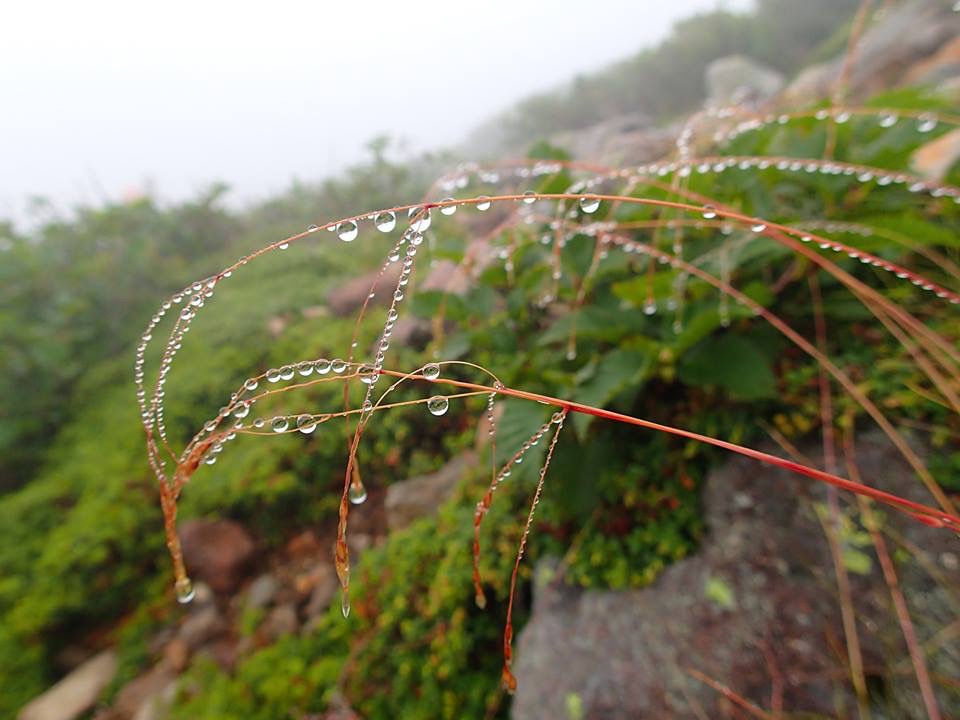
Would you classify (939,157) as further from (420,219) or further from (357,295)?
(357,295)

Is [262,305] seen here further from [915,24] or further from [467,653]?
[915,24]

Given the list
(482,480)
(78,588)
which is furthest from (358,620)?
(78,588)

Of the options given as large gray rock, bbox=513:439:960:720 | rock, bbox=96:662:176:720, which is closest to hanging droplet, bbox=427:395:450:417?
large gray rock, bbox=513:439:960:720

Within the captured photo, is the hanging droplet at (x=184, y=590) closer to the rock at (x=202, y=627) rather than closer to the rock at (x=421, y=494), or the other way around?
the rock at (x=421, y=494)

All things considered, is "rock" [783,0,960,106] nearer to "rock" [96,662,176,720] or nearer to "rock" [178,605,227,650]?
"rock" [178,605,227,650]

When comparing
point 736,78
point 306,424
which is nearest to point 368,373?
point 306,424

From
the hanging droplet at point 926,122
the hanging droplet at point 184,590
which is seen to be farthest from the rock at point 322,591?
the hanging droplet at point 926,122
